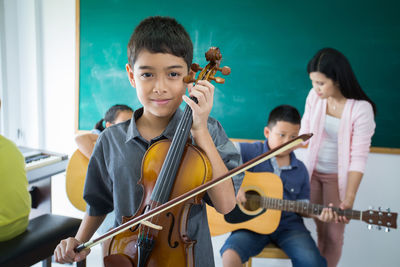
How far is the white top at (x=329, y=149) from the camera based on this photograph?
1816mm

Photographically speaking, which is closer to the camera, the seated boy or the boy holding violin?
the boy holding violin

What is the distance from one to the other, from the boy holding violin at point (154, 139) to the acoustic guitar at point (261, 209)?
0.90 meters

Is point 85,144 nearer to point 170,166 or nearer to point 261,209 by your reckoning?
point 261,209

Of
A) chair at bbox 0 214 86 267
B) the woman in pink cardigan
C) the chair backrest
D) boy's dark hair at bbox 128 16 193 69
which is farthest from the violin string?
the chair backrest

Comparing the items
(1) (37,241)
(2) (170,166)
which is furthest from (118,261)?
(1) (37,241)

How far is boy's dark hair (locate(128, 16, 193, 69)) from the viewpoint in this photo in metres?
0.74

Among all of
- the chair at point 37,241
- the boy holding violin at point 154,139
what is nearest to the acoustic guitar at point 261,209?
the chair at point 37,241

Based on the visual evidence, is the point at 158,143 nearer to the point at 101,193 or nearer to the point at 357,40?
the point at 101,193

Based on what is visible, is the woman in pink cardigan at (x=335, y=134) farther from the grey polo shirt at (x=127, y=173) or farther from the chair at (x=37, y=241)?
the chair at (x=37, y=241)

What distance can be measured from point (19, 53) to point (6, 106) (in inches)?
18.2

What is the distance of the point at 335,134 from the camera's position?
1.82m

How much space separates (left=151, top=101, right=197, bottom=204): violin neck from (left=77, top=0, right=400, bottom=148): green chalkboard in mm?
1625

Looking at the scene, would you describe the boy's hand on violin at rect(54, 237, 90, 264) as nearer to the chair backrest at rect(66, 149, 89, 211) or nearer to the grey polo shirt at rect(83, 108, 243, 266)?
the grey polo shirt at rect(83, 108, 243, 266)

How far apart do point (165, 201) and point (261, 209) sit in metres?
1.15
